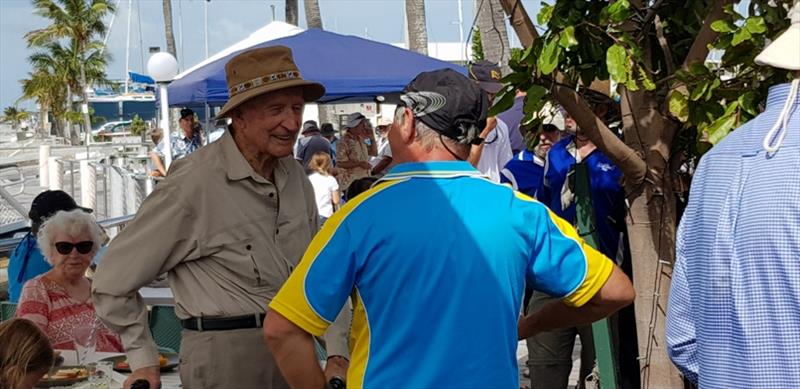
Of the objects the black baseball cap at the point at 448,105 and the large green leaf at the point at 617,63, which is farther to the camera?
the large green leaf at the point at 617,63

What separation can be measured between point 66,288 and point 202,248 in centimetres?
183

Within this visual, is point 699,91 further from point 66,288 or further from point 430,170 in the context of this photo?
point 66,288

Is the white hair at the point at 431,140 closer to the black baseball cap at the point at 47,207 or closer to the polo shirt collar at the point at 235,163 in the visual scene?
the polo shirt collar at the point at 235,163

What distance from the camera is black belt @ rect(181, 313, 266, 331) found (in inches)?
144

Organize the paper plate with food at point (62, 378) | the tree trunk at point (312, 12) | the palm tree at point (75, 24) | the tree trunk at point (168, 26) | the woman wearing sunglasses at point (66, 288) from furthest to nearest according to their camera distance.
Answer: the palm tree at point (75, 24)
the tree trunk at point (168, 26)
the tree trunk at point (312, 12)
the woman wearing sunglasses at point (66, 288)
the paper plate with food at point (62, 378)

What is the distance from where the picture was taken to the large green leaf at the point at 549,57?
3584 millimetres

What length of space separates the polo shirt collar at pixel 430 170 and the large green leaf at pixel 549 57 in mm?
1043

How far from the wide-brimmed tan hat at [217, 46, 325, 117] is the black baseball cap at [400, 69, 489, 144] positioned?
1.14 m

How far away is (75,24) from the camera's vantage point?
272 ft

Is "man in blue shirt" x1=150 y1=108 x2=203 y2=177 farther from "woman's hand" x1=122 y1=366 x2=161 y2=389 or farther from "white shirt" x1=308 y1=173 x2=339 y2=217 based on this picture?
"woman's hand" x1=122 y1=366 x2=161 y2=389

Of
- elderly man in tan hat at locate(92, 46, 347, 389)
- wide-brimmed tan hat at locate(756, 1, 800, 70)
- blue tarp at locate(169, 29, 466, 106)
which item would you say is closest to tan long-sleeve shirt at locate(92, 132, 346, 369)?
elderly man in tan hat at locate(92, 46, 347, 389)

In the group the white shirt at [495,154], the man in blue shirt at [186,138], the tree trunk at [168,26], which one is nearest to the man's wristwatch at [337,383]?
the white shirt at [495,154]

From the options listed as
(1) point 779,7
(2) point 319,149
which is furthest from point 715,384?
(2) point 319,149

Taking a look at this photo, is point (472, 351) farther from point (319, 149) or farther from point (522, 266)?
point (319, 149)
